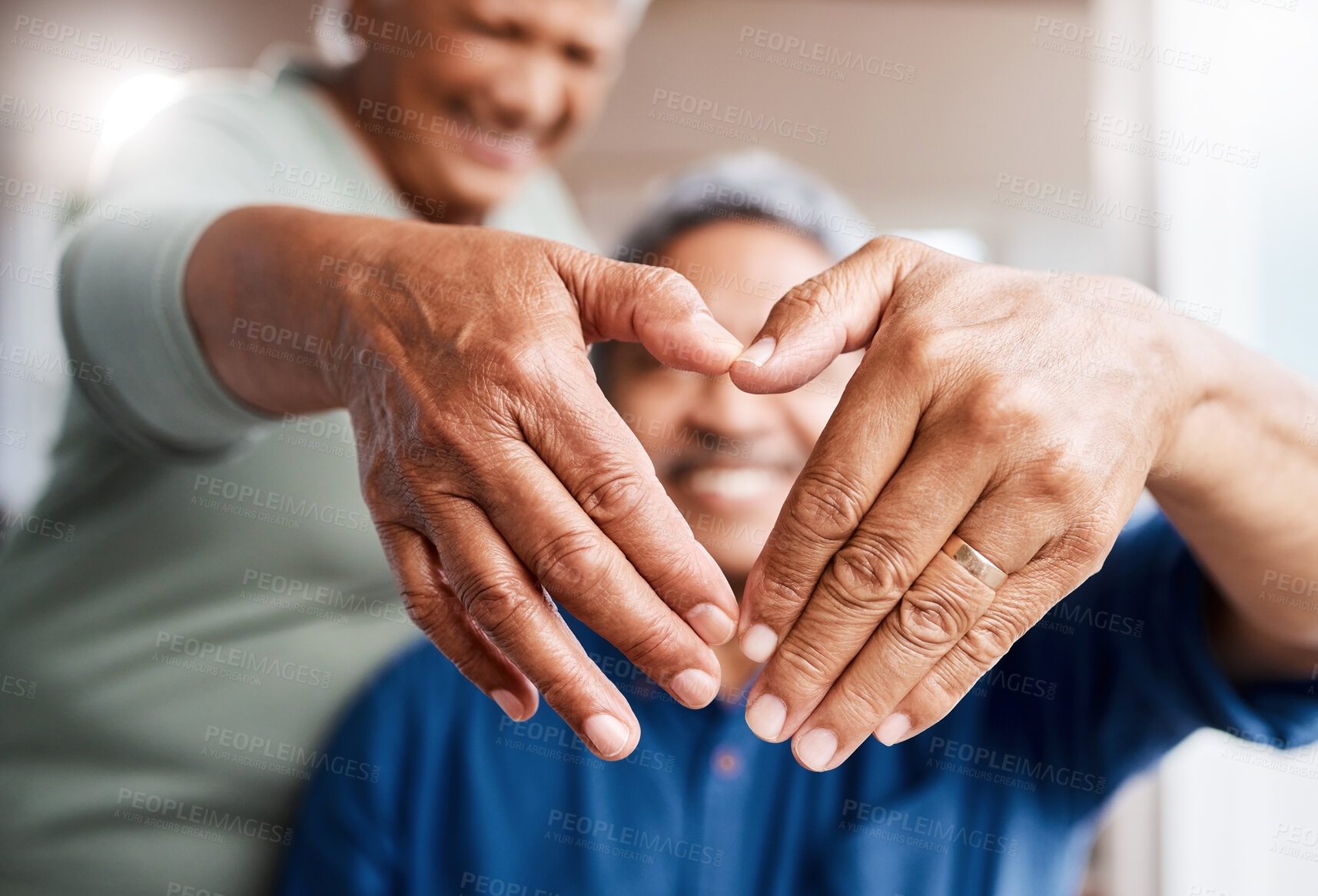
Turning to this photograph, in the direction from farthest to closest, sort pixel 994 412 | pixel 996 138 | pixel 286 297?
1. pixel 996 138
2. pixel 286 297
3. pixel 994 412

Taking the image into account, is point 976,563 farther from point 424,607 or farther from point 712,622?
point 424,607

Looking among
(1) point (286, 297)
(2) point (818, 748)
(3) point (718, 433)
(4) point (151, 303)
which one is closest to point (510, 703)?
(2) point (818, 748)

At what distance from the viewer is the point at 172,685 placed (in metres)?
0.83

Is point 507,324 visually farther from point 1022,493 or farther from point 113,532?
point 113,532

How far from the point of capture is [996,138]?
A: 6.91ft

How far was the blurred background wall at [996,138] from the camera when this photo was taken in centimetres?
130

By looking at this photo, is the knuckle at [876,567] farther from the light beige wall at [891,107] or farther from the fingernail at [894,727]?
the light beige wall at [891,107]

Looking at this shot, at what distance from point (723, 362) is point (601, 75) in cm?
84

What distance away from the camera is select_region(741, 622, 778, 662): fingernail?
0.44 meters

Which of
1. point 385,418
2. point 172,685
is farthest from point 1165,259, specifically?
point 172,685

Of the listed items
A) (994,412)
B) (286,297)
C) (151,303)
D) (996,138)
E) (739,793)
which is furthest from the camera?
(996,138)

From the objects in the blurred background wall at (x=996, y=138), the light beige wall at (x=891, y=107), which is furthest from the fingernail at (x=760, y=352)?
the light beige wall at (x=891, y=107)

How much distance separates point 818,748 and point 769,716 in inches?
1.2

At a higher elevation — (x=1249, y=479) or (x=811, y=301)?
(x=811, y=301)
